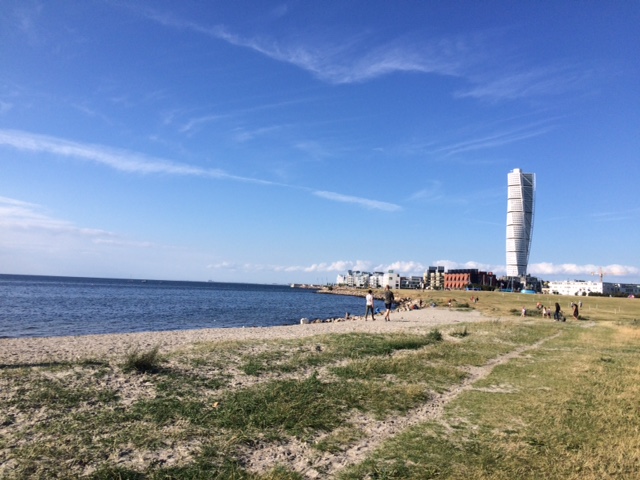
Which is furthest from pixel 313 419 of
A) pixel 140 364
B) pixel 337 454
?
pixel 140 364

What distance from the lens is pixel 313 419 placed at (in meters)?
9.67

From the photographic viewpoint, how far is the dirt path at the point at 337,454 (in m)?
7.36

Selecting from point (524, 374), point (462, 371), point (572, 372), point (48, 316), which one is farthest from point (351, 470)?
point (48, 316)

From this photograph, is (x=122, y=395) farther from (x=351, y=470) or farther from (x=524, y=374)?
(x=524, y=374)

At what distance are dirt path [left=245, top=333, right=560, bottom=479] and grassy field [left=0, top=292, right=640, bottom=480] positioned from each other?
0.04m

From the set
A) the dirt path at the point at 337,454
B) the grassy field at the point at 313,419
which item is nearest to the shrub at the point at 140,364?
the grassy field at the point at 313,419

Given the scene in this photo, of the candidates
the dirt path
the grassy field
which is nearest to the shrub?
the grassy field

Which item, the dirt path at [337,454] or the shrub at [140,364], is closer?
the dirt path at [337,454]

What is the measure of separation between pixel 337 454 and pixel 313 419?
1.76 meters

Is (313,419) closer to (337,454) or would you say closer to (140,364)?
(337,454)

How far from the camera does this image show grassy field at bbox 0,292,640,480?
7215 mm

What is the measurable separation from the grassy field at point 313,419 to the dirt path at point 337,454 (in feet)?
0.13

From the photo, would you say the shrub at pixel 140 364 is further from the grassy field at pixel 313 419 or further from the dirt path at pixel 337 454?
the dirt path at pixel 337 454

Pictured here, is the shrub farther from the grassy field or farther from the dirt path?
the dirt path
